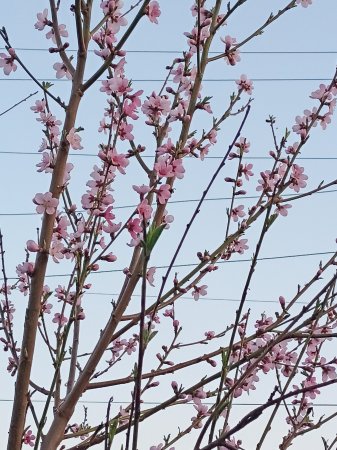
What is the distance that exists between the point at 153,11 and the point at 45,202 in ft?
2.77

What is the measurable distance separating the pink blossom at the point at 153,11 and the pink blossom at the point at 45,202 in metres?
0.79

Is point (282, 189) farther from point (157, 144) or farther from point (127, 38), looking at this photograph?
point (127, 38)

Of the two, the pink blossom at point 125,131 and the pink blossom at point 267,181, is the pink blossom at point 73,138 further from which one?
the pink blossom at point 267,181

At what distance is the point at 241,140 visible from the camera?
271 cm

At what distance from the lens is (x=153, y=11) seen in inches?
95.1

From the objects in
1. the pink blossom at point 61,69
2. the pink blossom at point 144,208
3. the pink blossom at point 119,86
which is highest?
the pink blossom at point 61,69

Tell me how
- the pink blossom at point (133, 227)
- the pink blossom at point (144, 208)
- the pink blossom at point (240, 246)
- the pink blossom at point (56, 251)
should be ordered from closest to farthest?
the pink blossom at point (144, 208)
the pink blossom at point (133, 227)
the pink blossom at point (56, 251)
the pink blossom at point (240, 246)

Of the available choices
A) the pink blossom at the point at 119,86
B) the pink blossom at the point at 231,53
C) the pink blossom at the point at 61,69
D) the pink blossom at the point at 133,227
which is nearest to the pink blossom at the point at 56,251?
the pink blossom at the point at 133,227

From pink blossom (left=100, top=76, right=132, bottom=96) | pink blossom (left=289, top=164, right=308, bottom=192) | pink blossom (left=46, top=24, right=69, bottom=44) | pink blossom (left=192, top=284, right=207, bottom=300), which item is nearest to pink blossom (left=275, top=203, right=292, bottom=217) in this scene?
pink blossom (left=289, top=164, right=308, bottom=192)

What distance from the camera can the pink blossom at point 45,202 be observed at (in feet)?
6.77

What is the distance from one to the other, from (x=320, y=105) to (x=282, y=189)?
1.63ft

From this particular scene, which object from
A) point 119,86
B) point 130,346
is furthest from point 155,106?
point 130,346

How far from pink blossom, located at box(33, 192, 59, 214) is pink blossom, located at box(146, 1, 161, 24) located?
0.79m

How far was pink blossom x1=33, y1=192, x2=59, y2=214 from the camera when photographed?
2.06 meters
